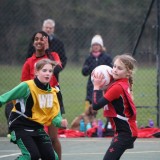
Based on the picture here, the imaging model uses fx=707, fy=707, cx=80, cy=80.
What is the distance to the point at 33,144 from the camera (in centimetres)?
745

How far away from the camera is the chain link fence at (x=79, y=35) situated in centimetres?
1384

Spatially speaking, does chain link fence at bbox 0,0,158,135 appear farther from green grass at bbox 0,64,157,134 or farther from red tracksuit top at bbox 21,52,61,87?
red tracksuit top at bbox 21,52,61,87

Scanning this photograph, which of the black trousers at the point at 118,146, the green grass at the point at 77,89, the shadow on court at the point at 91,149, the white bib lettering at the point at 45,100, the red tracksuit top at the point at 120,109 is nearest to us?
the black trousers at the point at 118,146

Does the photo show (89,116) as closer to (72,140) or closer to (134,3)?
(72,140)

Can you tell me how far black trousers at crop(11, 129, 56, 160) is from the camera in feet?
24.2

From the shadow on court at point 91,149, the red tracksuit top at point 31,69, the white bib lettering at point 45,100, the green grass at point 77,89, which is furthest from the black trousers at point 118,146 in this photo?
the green grass at point 77,89

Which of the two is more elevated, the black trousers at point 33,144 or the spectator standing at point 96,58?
the spectator standing at point 96,58

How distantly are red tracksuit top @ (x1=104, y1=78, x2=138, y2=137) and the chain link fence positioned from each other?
4801 millimetres

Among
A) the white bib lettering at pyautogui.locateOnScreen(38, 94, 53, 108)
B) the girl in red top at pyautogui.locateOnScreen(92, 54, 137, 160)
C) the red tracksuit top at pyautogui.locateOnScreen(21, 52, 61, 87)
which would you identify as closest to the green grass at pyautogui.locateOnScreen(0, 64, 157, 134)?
the red tracksuit top at pyautogui.locateOnScreen(21, 52, 61, 87)

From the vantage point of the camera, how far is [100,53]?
40.4 ft

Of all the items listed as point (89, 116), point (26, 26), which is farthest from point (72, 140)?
point (26, 26)

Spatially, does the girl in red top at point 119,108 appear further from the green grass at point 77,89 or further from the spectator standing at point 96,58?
the green grass at point 77,89

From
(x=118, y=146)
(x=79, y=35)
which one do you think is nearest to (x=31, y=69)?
(x=118, y=146)

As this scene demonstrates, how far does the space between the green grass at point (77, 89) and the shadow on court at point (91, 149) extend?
1.49m
